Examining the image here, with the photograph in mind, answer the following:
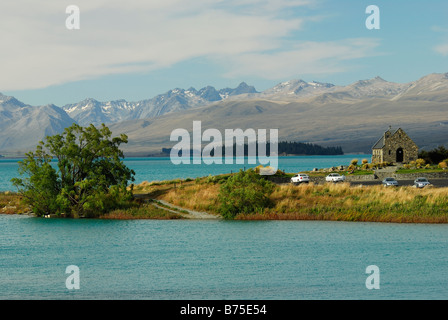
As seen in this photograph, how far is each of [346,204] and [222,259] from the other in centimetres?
2088

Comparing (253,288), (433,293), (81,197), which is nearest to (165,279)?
(253,288)

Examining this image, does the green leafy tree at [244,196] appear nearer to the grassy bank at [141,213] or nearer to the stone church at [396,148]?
the grassy bank at [141,213]

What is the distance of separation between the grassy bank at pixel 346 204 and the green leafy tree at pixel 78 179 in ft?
22.3

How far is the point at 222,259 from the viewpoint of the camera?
38.6 metres

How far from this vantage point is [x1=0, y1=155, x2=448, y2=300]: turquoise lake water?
99.3 feet

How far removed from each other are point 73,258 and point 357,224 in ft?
82.0

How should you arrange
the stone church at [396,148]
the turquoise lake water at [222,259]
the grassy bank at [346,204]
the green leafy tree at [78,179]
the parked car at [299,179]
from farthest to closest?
1. the stone church at [396,148]
2. the parked car at [299,179]
3. the green leafy tree at [78,179]
4. the grassy bank at [346,204]
5. the turquoise lake water at [222,259]

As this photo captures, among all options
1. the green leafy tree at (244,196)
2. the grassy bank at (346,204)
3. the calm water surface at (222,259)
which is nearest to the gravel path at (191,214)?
the grassy bank at (346,204)

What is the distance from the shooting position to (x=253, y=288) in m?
30.6

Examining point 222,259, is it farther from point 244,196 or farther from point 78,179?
point 78,179

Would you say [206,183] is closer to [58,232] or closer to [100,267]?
[58,232]

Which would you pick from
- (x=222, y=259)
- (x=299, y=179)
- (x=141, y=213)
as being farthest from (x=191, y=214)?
(x=299, y=179)

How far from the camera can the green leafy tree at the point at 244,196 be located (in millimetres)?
55250

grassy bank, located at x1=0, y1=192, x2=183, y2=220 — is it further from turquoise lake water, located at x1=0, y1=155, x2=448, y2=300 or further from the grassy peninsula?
the grassy peninsula
